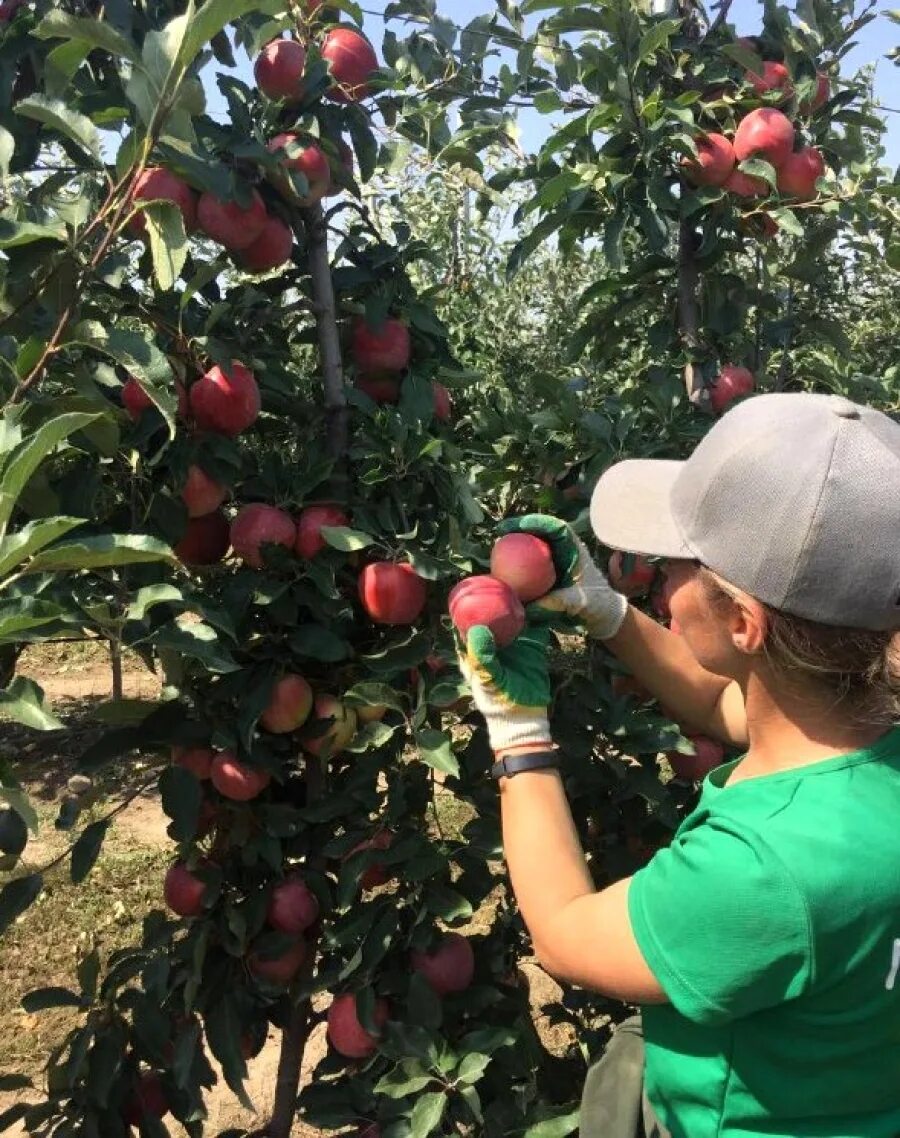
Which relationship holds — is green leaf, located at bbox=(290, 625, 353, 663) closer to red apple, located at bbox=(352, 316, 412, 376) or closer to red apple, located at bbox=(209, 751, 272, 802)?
red apple, located at bbox=(209, 751, 272, 802)

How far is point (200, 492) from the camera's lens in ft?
5.08

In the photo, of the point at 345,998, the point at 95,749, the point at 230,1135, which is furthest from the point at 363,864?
the point at 230,1135

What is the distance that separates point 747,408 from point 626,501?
8.0 inches

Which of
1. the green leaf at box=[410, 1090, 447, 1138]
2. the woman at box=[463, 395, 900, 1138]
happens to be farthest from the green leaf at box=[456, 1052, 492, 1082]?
the woman at box=[463, 395, 900, 1138]

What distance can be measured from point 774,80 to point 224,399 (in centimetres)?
133

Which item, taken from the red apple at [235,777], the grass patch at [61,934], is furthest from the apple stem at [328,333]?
the grass patch at [61,934]

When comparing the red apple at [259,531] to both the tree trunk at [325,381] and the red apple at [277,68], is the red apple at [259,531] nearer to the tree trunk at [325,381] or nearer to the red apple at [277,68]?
the tree trunk at [325,381]

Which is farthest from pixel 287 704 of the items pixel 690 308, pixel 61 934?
pixel 61 934

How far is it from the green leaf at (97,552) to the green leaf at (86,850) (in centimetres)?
66

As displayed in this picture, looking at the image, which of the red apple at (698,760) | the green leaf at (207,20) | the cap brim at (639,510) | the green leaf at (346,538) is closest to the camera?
the green leaf at (207,20)

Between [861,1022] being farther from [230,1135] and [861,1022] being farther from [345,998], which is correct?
[230,1135]

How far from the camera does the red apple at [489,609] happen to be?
4.38ft

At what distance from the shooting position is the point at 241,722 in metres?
1.55

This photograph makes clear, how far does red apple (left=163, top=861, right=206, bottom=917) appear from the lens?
5.65ft
